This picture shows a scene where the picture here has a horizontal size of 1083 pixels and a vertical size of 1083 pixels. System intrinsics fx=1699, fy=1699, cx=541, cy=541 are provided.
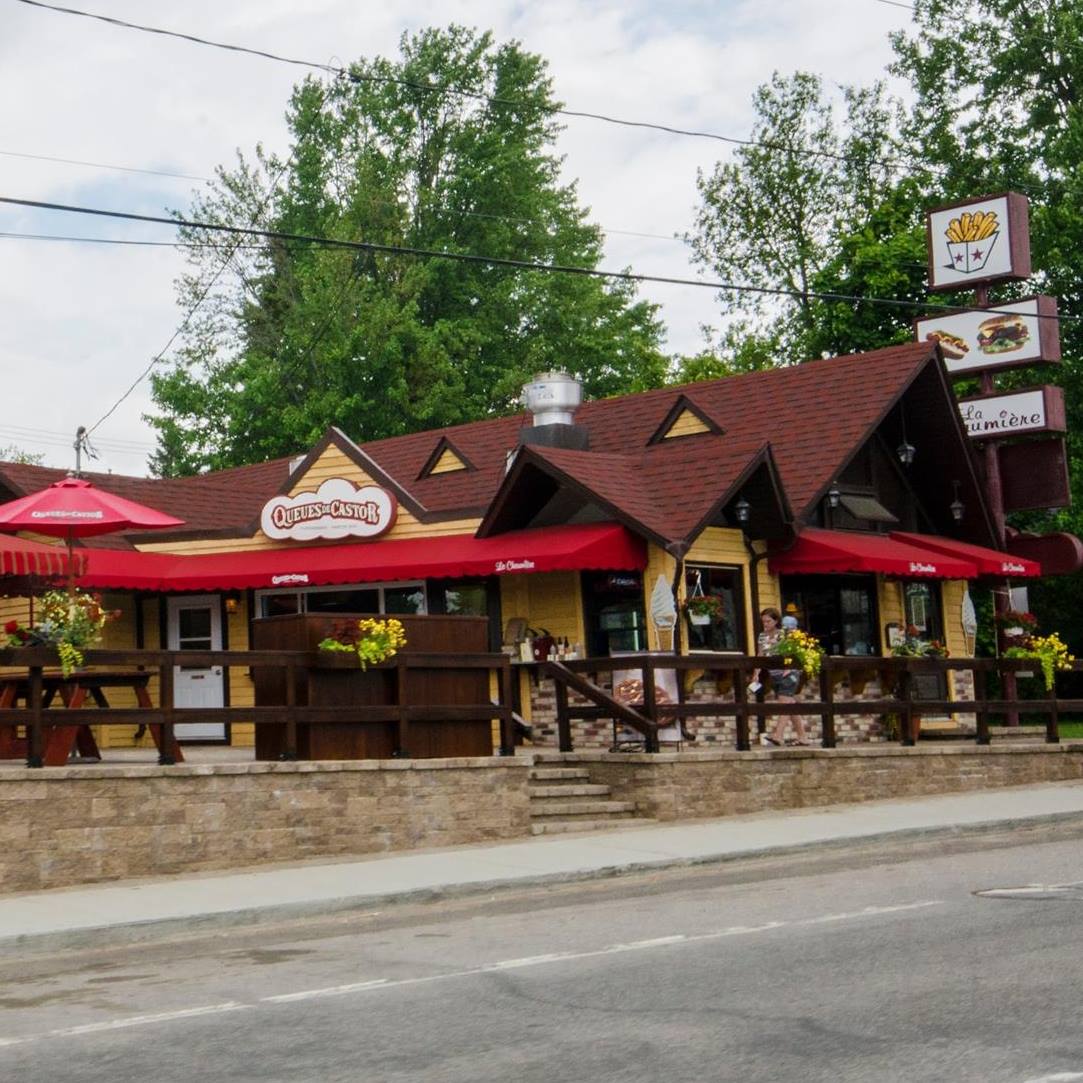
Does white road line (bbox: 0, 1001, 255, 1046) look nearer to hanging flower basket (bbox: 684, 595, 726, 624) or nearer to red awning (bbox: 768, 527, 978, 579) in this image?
hanging flower basket (bbox: 684, 595, 726, 624)

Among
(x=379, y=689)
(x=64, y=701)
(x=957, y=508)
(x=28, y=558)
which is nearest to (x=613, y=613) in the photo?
(x=379, y=689)

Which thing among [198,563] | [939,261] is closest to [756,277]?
[939,261]

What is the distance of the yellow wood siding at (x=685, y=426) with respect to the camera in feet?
81.6

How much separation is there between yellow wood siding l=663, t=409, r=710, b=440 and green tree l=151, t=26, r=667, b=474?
22662mm

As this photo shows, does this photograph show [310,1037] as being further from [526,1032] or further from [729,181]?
[729,181]

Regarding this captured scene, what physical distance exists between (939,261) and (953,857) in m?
17.5

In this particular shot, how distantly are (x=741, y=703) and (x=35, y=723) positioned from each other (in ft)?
26.7

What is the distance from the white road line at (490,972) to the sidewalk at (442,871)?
9.62 ft

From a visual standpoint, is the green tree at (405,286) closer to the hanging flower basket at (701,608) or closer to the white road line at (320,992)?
the hanging flower basket at (701,608)

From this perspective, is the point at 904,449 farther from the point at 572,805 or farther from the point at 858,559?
the point at 572,805

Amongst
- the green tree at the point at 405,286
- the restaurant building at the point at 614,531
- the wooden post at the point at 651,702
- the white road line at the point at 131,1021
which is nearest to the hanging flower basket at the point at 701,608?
the restaurant building at the point at 614,531

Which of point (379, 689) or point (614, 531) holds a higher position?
point (614, 531)

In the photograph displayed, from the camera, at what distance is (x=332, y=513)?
24250 millimetres

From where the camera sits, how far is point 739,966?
29.0ft
